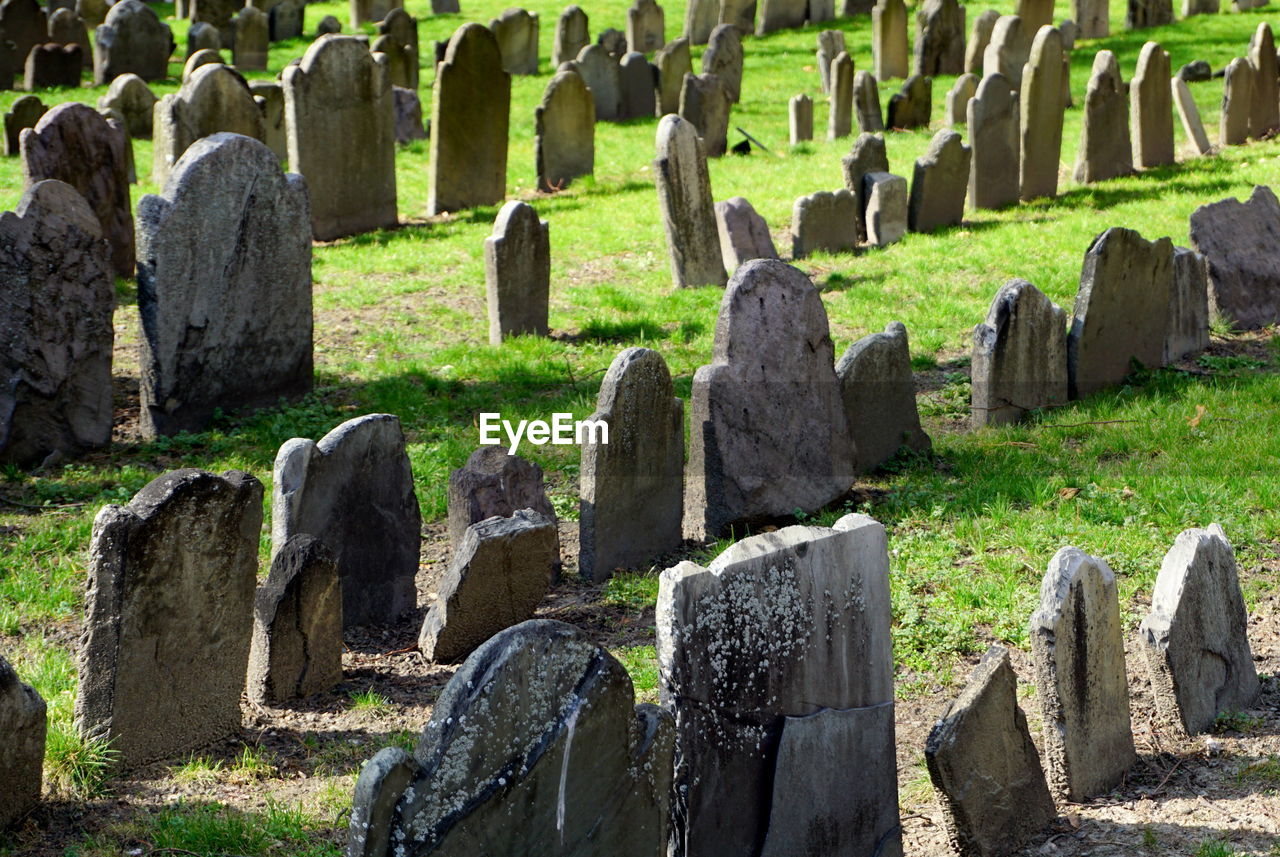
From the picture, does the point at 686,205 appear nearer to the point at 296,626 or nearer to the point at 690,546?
the point at 690,546

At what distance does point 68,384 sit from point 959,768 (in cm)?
615

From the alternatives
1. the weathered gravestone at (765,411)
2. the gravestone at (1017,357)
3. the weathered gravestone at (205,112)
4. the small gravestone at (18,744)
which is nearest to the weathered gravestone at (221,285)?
the weathered gravestone at (765,411)

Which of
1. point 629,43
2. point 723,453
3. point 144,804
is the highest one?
point 629,43

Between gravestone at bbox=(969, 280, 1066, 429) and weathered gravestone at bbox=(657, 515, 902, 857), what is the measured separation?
14.1 feet

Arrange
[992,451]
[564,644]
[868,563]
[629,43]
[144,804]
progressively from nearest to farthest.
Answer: [564,644], [868,563], [144,804], [992,451], [629,43]

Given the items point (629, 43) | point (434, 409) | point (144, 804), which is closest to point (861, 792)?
point (144, 804)

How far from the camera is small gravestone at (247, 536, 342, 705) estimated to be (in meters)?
5.35

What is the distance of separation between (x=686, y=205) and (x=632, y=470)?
18.0ft

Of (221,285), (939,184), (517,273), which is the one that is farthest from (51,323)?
(939,184)

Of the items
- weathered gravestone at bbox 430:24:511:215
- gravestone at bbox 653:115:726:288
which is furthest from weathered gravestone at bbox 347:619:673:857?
weathered gravestone at bbox 430:24:511:215

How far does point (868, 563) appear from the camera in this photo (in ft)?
14.1

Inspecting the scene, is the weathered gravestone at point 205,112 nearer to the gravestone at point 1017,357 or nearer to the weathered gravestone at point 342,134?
the weathered gravestone at point 342,134

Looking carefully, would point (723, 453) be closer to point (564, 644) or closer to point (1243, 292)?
point (564, 644)

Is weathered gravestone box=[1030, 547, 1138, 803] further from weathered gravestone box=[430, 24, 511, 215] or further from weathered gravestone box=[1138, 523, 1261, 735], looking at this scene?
weathered gravestone box=[430, 24, 511, 215]
